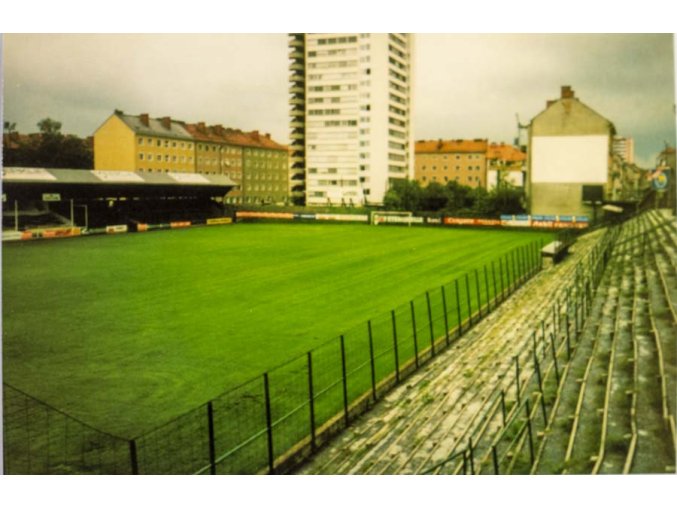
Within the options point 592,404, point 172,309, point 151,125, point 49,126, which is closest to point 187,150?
point 151,125

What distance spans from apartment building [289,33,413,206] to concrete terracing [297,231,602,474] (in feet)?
19.5

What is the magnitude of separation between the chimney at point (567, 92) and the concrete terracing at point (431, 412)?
3.72m

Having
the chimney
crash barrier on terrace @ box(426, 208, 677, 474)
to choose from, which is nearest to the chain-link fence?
crash barrier on terrace @ box(426, 208, 677, 474)

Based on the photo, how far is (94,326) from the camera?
1138 centimetres

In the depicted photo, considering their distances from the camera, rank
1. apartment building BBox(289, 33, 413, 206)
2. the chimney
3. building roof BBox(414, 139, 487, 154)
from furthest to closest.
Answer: apartment building BBox(289, 33, 413, 206)
building roof BBox(414, 139, 487, 154)
the chimney

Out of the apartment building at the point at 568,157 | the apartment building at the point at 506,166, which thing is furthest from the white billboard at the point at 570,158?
the apartment building at the point at 506,166

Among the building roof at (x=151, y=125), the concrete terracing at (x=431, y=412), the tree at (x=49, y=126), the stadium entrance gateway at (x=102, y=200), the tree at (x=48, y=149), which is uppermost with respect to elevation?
the building roof at (x=151, y=125)

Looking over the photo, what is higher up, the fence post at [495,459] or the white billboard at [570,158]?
the white billboard at [570,158]

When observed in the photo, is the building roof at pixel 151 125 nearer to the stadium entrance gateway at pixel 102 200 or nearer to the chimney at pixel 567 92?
the stadium entrance gateway at pixel 102 200

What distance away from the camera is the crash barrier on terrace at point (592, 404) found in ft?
19.4

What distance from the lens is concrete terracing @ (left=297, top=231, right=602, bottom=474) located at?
6.21 meters

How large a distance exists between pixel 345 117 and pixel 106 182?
689cm

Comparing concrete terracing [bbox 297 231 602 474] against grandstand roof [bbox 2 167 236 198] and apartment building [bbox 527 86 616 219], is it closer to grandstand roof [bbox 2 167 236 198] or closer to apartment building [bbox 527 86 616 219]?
apartment building [bbox 527 86 616 219]
